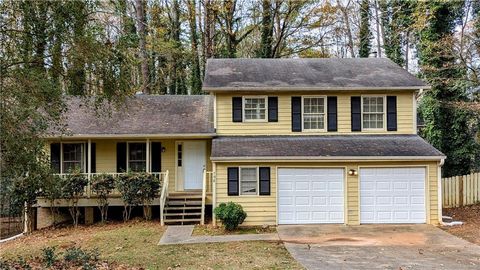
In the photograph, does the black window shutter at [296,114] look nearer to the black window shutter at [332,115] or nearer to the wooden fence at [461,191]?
the black window shutter at [332,115]

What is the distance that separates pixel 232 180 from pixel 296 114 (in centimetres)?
355

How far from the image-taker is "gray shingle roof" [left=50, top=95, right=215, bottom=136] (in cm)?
1445

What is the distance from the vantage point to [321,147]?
13406 mm

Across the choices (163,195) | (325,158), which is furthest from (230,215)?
(325,158)

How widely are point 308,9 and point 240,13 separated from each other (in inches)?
180

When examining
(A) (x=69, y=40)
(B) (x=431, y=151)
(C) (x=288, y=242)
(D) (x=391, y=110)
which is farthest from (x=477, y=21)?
(A) (x=69, y=40)

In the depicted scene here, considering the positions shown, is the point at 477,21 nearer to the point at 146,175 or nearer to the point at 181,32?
the point at 146,175

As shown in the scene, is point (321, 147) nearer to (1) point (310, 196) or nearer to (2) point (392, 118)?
(1) point (310, 196)

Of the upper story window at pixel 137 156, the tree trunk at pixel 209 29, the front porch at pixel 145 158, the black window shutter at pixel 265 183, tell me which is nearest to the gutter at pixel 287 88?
the front porch at pixel 145 158

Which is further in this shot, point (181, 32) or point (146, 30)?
point (181, 32)

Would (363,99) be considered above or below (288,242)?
above

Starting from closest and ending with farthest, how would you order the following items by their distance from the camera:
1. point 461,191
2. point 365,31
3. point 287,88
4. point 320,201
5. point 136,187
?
1. point 320,201
2. point 136,187
3. point 287,88
4. point 461,191
5. point 365,31

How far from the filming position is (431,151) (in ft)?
42.6

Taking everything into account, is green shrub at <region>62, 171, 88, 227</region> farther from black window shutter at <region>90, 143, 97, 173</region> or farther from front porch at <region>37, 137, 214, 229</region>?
black window shutter at <region>90, 143, 97, 173</region>
